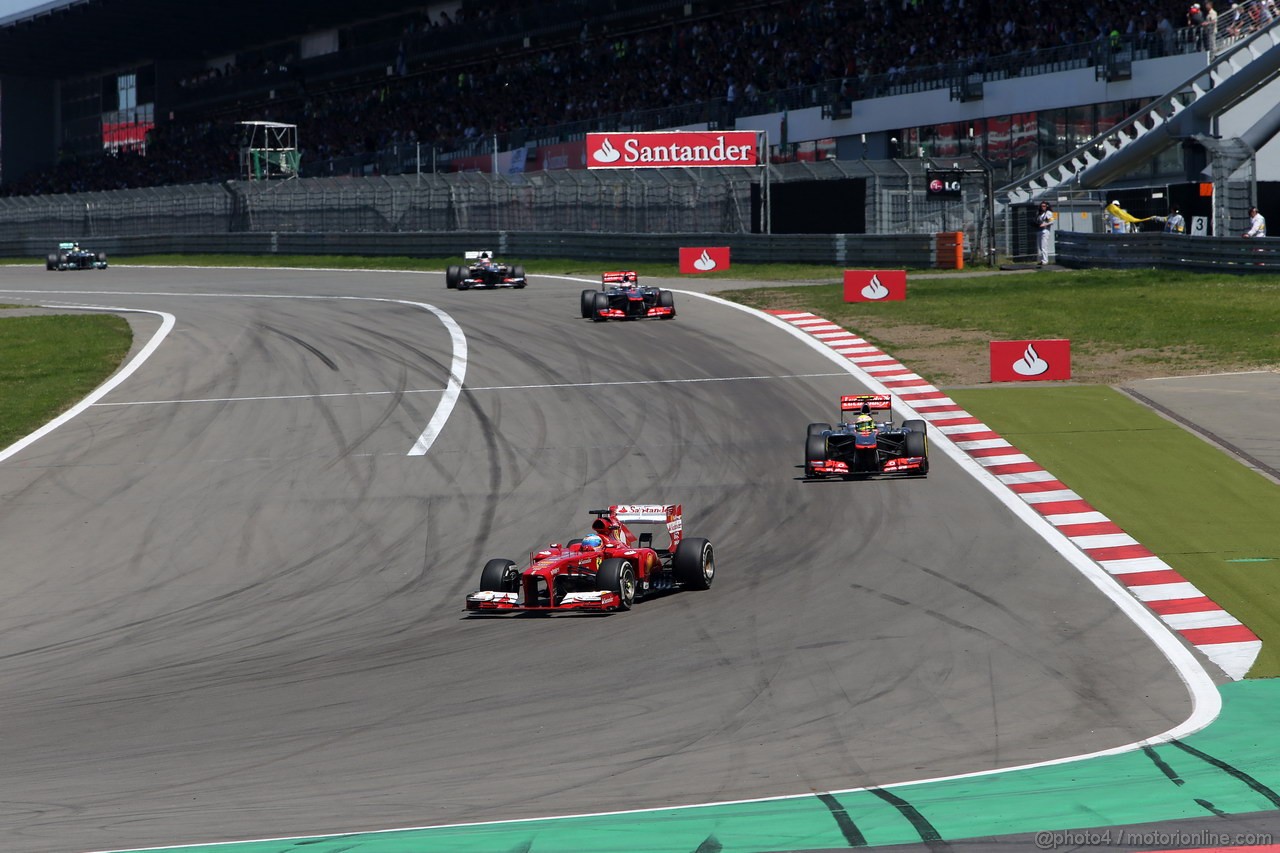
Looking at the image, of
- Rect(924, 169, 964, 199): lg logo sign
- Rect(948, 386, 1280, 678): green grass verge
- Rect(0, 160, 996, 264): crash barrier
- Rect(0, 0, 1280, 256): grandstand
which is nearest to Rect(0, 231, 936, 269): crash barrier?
Rect(0, 160, 996, 264): crash barrier

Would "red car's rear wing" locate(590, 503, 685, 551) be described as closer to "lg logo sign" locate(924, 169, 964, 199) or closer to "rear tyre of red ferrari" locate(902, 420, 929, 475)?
"rear tyre of red ferrari" locate(902, 420, 929, 475)

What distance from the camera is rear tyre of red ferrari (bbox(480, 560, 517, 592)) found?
11.6m

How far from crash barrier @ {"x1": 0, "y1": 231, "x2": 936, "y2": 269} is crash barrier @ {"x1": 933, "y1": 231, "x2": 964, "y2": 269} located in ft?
0.52

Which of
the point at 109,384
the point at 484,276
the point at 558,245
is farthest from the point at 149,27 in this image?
the point at 109,384

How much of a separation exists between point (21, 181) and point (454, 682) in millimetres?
103836

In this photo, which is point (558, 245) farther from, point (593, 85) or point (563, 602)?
point (563, 602)

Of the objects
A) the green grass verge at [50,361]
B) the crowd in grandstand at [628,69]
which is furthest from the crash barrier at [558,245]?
the green grass verge at [50,361]

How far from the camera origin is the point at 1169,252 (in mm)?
32562

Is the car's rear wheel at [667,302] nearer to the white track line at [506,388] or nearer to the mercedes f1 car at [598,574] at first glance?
the white track line at [506,388]

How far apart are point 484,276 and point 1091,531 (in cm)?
2363

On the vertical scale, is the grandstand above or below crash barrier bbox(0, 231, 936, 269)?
above

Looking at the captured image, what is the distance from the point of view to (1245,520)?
14117 mm

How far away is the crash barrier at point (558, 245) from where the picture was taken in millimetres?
37116

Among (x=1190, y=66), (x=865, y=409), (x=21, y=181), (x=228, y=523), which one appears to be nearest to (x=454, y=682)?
(x=228, y=523)
